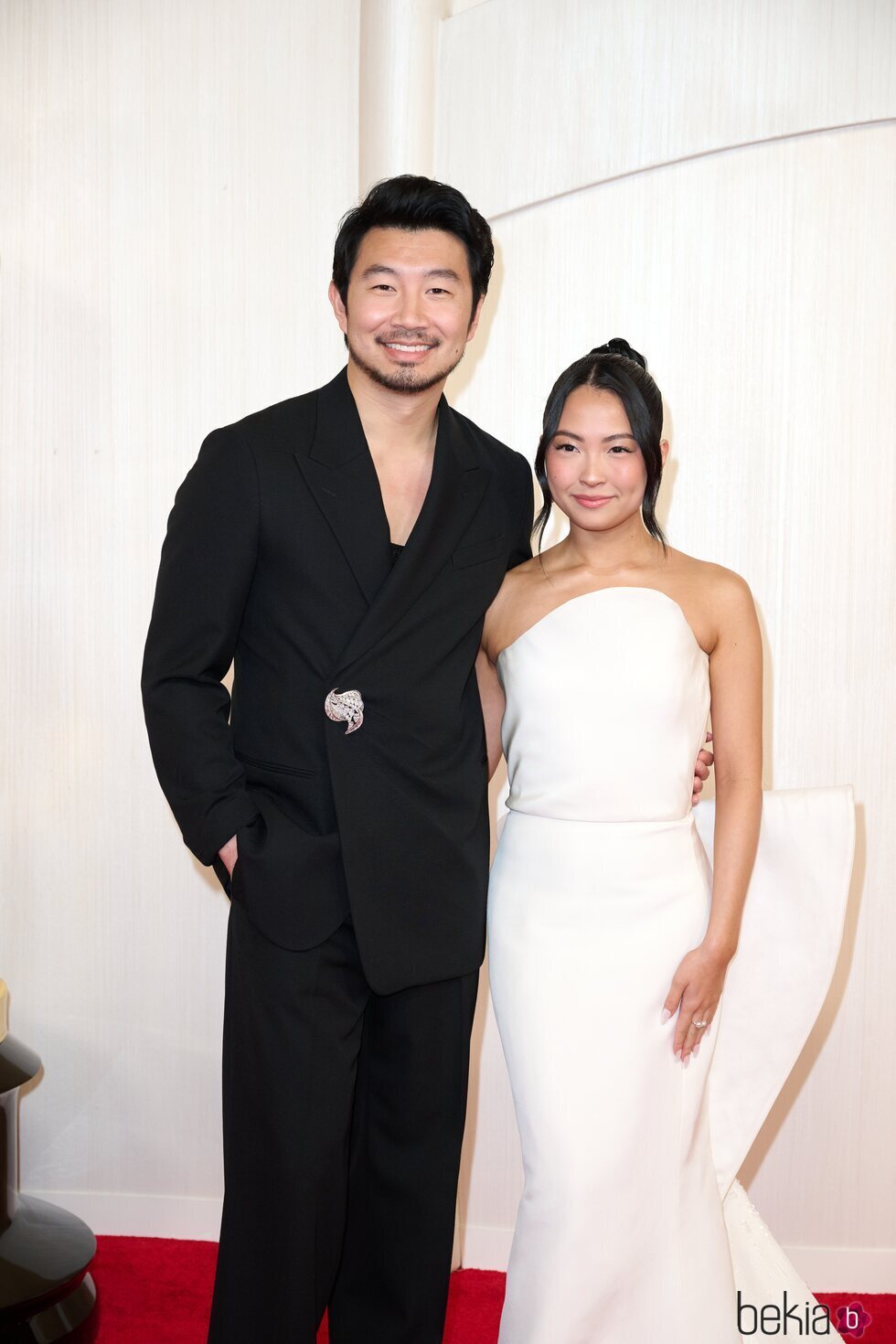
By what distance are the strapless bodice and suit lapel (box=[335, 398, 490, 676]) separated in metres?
0.24

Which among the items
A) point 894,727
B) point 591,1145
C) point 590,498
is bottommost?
point 591,1145

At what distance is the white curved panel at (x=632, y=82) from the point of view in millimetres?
2729

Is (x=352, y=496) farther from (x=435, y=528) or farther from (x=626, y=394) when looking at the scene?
(x=626, y=394)

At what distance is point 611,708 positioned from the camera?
6.81 feet

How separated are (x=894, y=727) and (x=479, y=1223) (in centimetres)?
156

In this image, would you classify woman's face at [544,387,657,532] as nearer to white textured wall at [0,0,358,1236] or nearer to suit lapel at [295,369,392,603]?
suit lapel at [295,369,392,603]

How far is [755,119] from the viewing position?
2740 millimetres

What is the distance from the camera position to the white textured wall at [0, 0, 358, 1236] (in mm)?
2867

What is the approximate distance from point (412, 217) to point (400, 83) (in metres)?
0.91

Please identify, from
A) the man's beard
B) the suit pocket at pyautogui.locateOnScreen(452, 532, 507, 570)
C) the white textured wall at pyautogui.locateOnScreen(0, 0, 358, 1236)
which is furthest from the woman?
the white textured wall at pyautogui.locateOnScreen(0, 0, 358, 1236)

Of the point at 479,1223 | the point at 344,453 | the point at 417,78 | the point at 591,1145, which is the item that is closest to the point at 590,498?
the point at 344,453

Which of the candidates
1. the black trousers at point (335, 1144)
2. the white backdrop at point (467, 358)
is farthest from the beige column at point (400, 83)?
the black trousers at point (335, 1144)

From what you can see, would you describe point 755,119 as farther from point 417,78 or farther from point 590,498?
point 590,498

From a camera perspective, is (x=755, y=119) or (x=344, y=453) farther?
(x=755, y=119)
